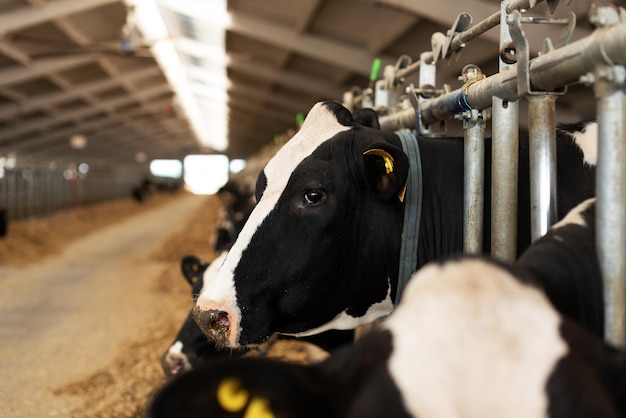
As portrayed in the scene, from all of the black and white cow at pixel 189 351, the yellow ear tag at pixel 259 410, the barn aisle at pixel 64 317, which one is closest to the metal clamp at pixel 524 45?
the yellow ear tag at pixel 259 410

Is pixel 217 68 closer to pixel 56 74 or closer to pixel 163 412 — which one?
pixel 56 74

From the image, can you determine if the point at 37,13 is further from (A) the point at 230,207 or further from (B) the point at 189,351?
(B) the point at 189,351

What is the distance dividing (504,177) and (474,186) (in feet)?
0.47

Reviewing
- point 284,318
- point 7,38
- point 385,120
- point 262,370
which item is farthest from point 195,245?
point 262,370

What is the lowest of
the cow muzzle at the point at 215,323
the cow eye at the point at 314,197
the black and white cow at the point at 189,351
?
the black and white cow at the point at 189,351

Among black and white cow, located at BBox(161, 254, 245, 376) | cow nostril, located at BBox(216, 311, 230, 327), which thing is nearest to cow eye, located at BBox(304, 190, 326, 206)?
cow nostril, located at BBox(216, 311, 230, 327)

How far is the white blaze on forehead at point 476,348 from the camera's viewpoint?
0.95 metres

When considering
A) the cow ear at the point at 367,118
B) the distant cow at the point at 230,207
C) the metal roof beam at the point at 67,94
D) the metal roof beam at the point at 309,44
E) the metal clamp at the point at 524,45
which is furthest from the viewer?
the metal roof beam at the point at 67,94

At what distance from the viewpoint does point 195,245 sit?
1091 cm

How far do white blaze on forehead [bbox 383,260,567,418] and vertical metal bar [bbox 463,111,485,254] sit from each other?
98 centimetres

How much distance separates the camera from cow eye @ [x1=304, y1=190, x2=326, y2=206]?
79.3 inches

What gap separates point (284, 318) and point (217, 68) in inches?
563

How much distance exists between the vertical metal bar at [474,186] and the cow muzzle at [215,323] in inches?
29.2

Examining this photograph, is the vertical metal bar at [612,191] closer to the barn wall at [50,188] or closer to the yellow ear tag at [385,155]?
the yellow ear tag at [385,155]
